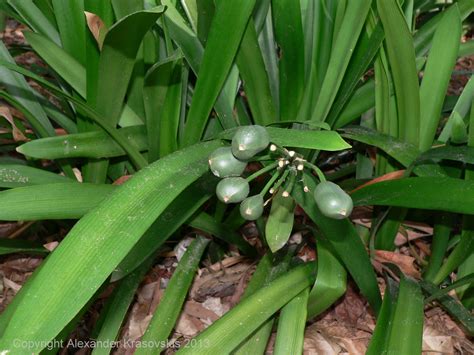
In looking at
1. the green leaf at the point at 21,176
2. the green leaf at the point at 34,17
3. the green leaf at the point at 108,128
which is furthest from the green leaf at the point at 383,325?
the green leaf at the point at 34,17

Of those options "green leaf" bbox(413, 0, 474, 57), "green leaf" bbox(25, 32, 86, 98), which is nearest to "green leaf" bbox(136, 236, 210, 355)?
"green leaf" bbox(25, 32, 86, 98)

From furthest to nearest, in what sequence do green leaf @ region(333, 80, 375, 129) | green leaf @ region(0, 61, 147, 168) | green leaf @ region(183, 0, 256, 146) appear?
1. green leaf @ region(333, 80, 375, 129)
2. green leaf @ region(0, 61, 147, 168)
3. green leaf @ region(183, 0, 256, 146)

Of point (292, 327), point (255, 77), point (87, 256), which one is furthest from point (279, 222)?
point (255, 77)

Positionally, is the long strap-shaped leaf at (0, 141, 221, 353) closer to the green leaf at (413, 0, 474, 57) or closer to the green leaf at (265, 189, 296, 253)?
the green leaf at (265, 189, 296, 253)

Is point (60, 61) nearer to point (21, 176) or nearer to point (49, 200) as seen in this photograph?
point (21, 176)

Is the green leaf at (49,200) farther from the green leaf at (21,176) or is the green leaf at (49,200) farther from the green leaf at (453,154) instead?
the green leaf at (453,154)

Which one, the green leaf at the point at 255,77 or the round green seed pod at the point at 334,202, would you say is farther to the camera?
the green leaf at the point at 255,77
